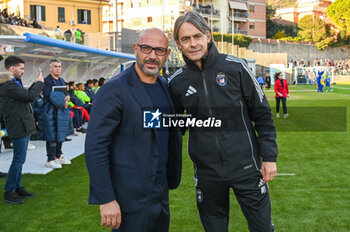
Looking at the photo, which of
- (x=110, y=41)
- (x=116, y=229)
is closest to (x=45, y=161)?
(x=116, y=229)

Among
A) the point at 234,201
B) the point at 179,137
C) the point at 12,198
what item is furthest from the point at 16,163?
the point at 179,137

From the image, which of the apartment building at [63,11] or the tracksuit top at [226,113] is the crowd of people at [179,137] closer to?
the tracksuit top at [226,113]

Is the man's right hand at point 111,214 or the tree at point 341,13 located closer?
the man's right hand at point 111,214

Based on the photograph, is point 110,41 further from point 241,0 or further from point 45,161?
point 241,0

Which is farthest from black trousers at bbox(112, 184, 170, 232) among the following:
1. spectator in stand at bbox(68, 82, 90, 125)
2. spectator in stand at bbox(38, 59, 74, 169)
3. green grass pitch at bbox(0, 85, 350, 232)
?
spectator in stand at bbox(68, 82, 90, 125)

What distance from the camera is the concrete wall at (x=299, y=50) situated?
70.5 meters

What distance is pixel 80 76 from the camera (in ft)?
57.4

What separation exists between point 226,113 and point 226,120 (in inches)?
2.1

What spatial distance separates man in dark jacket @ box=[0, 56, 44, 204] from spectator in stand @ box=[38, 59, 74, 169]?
1443 mm

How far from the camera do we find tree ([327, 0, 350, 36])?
7888 centimetres

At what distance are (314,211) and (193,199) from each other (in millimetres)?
1633

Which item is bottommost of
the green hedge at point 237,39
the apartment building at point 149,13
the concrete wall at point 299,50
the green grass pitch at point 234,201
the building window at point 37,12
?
the green grass pitch at point 234,201

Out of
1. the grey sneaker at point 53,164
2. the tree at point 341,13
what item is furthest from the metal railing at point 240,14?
the grey sneaker at point 53,164

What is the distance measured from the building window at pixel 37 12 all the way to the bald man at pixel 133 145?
46263 mm
